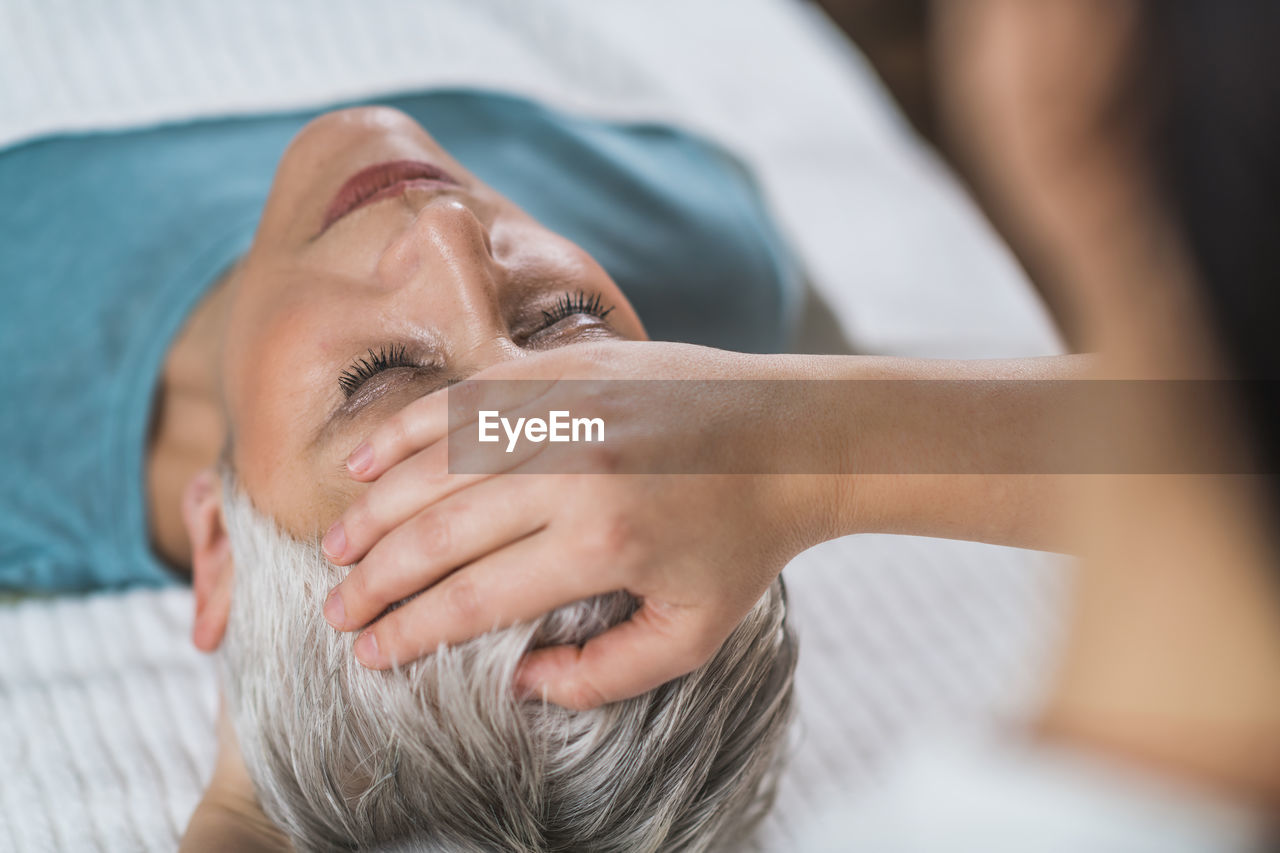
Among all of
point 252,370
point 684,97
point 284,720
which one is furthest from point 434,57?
point 284,720

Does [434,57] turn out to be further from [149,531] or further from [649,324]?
[149,531]

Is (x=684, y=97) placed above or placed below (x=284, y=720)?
above

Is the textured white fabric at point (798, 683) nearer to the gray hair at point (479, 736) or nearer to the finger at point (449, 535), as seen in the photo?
the gray hair at point (479, 736)

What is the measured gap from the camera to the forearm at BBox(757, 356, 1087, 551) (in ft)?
2.48

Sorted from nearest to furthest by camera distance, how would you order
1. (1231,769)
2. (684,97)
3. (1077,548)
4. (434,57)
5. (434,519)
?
(434,519) < (1077,548) < (1231,769) < (434,57) < (684,97)

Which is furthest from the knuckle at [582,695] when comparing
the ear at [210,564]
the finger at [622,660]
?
the ear at [210,564]

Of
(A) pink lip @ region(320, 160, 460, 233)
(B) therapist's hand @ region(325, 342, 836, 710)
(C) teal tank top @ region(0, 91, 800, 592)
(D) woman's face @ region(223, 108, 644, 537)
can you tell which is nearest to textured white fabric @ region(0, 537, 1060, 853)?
(C) teal tank top @ region(0, 91, 800, 592)

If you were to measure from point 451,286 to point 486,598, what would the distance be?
287 mm

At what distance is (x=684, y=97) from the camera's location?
1648mm

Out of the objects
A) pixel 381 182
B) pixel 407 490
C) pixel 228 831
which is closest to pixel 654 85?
pixel 381 182

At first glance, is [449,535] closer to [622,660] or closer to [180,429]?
[622,660]

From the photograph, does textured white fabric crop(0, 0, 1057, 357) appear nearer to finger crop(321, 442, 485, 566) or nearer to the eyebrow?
the eyebrow

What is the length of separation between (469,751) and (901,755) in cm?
68

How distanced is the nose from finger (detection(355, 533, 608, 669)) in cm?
20
